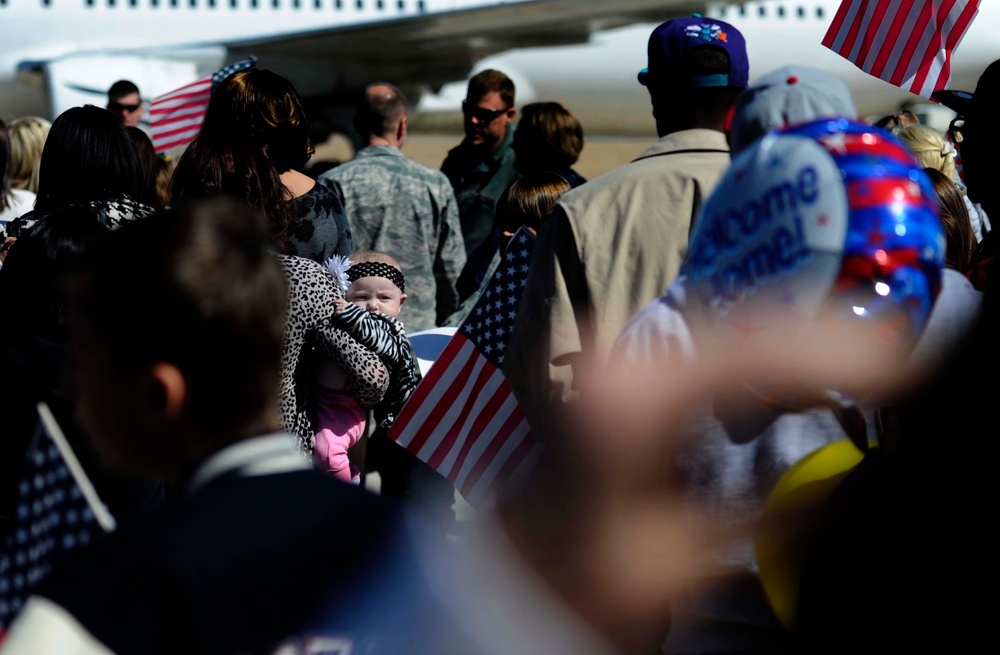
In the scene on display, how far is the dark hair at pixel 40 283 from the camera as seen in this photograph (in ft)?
10.3

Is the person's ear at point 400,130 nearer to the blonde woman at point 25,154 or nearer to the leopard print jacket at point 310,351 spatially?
the blonde woman at point 25,154

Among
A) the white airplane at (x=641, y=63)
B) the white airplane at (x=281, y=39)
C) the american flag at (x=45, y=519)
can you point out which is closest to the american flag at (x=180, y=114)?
the american flag at (x=45, y=519)

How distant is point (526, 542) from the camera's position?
6.84ft

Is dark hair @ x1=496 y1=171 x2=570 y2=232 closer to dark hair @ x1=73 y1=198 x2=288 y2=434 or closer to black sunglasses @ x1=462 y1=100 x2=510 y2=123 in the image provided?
black sunglasses @ x1=462 y1=100 x2=510 y2=123

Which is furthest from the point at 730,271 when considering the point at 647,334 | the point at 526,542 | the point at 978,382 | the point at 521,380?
the point at 521,380

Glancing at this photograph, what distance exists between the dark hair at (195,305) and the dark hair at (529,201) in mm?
3044

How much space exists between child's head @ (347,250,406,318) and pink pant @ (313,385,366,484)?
76 cm

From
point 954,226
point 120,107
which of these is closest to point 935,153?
point 954,226

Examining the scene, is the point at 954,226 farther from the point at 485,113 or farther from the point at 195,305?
the point at 195,305

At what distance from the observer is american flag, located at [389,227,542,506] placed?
11.3 feet

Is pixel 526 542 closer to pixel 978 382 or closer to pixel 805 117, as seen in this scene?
pixel 805 117

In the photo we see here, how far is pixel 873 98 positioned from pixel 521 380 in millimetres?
19761

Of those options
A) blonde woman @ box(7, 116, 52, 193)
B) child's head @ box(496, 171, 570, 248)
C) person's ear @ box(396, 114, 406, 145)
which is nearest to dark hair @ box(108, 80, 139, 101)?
blonde woman @ box(7, 116, 52, 193)

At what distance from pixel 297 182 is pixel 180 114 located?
13.8ft
